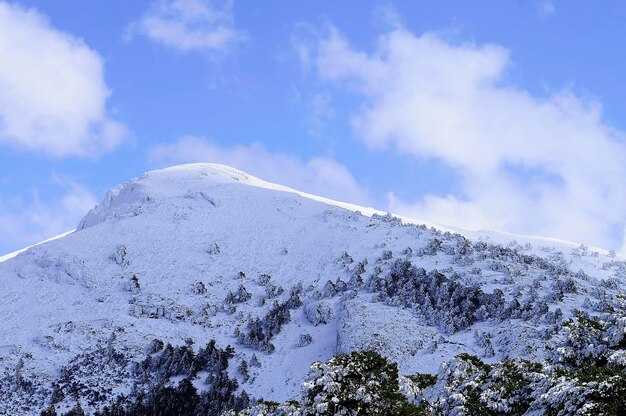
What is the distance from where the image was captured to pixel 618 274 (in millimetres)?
142375

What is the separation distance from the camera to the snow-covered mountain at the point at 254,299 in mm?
92750

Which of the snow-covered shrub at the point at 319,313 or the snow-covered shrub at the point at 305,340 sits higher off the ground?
the snow-covered shrub at the point at 319,313

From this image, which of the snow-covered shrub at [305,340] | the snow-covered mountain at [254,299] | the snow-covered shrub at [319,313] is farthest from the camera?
the snow-covered shrub at [319,313]

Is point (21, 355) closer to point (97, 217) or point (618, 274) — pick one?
point (97, 217)

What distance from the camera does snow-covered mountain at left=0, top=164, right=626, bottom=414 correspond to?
9275cm

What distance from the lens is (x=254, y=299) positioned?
116 metres

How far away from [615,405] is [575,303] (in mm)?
77272

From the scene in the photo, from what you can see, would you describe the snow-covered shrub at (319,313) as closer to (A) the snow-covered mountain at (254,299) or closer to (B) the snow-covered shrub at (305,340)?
(A) the snow-covered mountain at (254,299)

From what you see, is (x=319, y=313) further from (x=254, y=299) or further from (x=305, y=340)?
(x=254, y=299)

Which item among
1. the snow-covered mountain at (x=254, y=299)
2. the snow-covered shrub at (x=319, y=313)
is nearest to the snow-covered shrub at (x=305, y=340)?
the snow-covered mountain at (x=254, y=299)

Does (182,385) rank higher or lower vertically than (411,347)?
lower

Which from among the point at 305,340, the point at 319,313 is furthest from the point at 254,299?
the point at 305,340

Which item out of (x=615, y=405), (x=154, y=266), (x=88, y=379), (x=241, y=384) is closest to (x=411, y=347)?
(x=241, y=384)

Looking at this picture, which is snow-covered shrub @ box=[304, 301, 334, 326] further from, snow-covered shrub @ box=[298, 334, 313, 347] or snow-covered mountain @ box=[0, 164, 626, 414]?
snow-covered shrub @ box=[298, 334, 313, 347]
